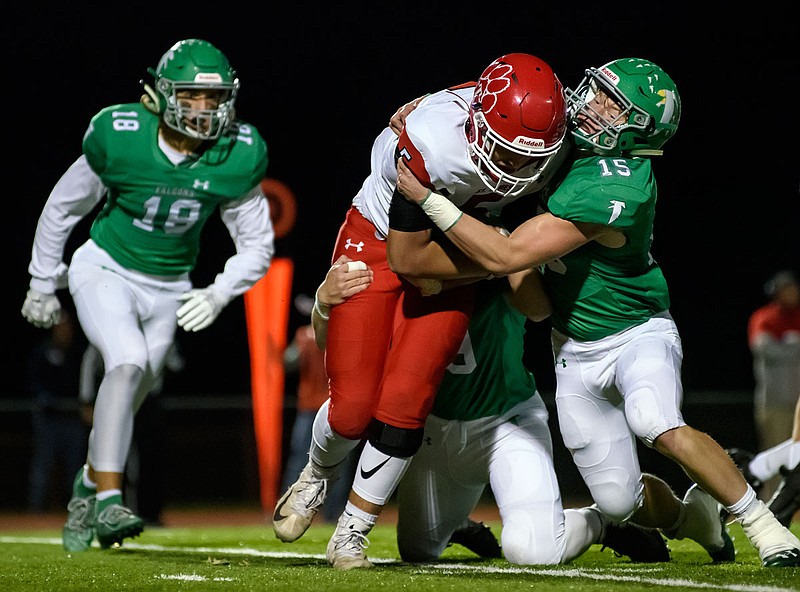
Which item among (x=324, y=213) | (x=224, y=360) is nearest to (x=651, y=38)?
(x=324, y=213)

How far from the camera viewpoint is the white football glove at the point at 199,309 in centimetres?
451

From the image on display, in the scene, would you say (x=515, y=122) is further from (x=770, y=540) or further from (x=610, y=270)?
(x=770, y=540)

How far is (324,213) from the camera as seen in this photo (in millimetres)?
12125

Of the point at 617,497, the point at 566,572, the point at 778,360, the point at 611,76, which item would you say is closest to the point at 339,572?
the point at 566,572

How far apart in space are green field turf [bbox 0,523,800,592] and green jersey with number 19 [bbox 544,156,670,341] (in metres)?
0.77

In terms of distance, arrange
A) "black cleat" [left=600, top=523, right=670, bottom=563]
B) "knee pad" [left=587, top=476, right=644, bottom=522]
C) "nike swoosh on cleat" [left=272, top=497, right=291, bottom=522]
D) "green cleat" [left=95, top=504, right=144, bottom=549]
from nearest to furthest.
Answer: "knee pad" [left=587, top=476, right=644, bottom=522] → "nike swoosh on cleat" [left=272, top=497, right=291, bottom=522] → "black cleat" [left=600, top=523, right=670, bottom=563] → "green cleat" [left=95, top=504, right=144, bottom=549]

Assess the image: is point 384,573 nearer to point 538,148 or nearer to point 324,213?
point 538,148

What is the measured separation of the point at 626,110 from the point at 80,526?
2584mm

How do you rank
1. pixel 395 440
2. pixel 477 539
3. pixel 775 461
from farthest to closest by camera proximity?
pixel 775 461, pixel 477 539, pixel 395 440

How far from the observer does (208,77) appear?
15.0ft

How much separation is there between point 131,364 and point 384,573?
152 cm

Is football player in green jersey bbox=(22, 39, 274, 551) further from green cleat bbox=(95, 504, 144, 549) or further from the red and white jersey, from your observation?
the red and white jersey

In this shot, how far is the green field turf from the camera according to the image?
2957 mm

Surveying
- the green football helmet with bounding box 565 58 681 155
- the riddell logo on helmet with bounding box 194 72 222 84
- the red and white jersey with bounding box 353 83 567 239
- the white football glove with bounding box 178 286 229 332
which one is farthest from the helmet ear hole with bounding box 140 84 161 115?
the green football helmet with bounding box 565 58 681 155
